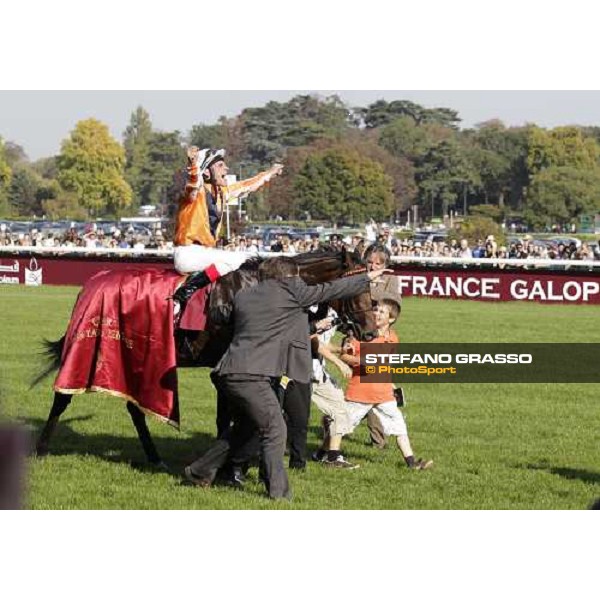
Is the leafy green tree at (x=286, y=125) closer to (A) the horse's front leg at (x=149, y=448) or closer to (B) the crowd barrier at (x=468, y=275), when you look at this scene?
(B) the crowd barrier at (x=468, y=275)

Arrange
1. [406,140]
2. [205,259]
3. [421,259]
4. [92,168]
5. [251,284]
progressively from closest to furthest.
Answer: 1. [251,284]
2. [205,259]
3. [421,259]
4. [92,168]
5. [406,140]

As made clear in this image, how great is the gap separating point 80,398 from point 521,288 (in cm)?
1558

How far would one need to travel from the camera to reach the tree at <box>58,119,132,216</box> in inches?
3349

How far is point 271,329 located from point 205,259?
5.44 feet

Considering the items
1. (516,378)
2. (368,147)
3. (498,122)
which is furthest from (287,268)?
(498,122)

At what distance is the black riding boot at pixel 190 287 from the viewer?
742 centimetres

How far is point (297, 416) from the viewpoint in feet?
24.5

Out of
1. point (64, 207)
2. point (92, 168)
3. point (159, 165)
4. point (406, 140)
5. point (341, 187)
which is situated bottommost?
point (64, 207)

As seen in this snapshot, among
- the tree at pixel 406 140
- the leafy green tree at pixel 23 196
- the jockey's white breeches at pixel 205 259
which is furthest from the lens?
the tree at pixel 406 140

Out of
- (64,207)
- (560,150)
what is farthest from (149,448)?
(64,207)

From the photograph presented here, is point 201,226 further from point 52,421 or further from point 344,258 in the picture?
point 52,421

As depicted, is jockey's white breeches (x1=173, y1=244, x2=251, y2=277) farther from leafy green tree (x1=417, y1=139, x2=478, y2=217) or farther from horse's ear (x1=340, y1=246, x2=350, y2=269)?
leafy green tree (x1=417, y1=139, x2=478, y2=217)

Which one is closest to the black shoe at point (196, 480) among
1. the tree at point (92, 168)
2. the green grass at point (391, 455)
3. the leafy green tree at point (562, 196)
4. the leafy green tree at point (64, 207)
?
the green grass at point (391, 455)

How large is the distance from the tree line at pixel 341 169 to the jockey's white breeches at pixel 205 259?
64524mm
